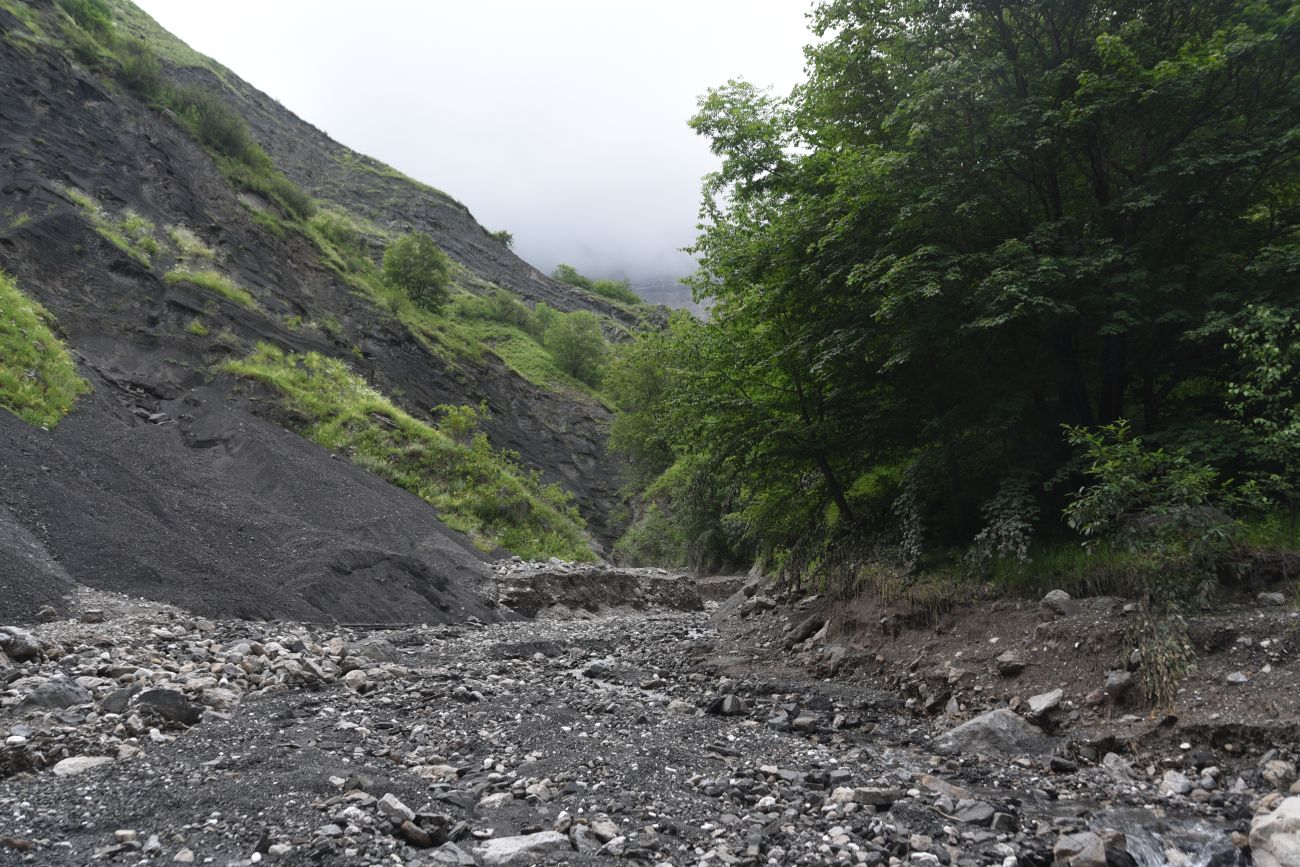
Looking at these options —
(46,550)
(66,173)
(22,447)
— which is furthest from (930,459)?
(66,173)

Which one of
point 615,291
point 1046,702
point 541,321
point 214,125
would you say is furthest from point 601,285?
point 1046,702

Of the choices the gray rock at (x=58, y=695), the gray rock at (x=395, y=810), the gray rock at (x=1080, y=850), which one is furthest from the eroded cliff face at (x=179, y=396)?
the gray rock at (x=1080, y=850)

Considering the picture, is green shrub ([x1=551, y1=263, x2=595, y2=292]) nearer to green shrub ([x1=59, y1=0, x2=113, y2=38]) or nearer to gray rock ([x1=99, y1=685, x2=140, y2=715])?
green shrub ([x1=59, y1=0, x2=113, y2=38])

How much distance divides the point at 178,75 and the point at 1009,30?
86.0 m

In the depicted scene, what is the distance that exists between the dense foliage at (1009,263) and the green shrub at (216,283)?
20188 mm

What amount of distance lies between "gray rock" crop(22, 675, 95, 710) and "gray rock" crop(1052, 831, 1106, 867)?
8512mm

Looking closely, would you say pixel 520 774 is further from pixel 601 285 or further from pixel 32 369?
pixel 601 285

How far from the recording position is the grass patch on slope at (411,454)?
23234mm

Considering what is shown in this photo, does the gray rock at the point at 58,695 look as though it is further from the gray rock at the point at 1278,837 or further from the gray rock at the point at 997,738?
the gray rock at the point at 1278,837

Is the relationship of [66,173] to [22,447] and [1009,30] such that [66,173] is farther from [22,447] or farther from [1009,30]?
[1009,30]

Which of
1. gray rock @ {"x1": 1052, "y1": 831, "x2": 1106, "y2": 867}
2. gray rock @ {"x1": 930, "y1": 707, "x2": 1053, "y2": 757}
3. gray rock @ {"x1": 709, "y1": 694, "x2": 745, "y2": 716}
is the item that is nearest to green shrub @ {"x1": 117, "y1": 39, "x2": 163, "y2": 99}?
gray rock @ {"x1": 709, "y1": 694, "x2": 745, "y2": 716}

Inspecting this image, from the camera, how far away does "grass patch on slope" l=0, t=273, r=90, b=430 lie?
563 inches

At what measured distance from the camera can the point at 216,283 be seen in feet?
83.9

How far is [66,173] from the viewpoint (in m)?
24.3
